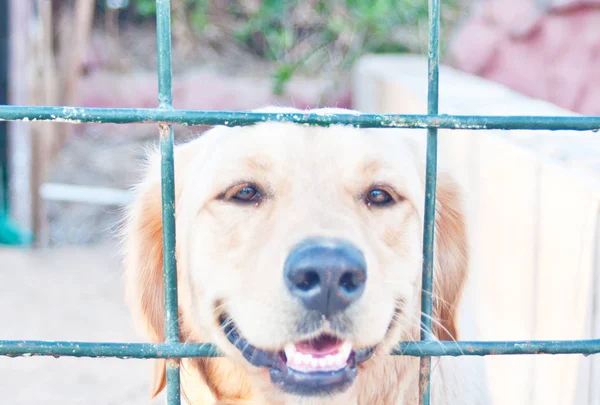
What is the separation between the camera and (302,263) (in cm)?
168

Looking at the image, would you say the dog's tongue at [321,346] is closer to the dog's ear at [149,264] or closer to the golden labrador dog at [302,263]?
the golden labrador dog at [302,263]

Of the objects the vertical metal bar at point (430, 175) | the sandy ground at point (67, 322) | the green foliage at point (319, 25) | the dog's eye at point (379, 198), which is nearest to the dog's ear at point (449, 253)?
the dog's eye at point (379, 198)

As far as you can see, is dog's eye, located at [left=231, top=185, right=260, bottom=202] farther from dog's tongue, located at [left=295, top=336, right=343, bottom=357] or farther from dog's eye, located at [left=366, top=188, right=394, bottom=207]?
dog's tongue, located at [left=295, top=336, right=343, bottom=357]

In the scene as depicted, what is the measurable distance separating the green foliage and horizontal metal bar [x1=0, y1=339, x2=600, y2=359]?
617cm

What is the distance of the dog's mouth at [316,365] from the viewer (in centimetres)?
179

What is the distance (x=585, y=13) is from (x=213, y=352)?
5258 mm

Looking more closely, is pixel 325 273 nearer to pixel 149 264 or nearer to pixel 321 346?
pixel 321 346

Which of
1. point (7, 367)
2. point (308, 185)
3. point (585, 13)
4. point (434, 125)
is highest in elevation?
point (585, 13)

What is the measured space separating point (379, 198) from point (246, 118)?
2.10ft

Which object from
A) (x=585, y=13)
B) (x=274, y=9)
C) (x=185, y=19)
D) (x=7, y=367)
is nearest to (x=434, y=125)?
(x=7, y=367)

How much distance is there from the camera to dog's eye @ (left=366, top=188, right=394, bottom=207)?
2170mm

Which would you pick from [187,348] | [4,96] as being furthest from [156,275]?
[4,96]

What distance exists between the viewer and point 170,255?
1765mm

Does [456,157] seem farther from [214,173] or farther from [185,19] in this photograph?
[185,19]
